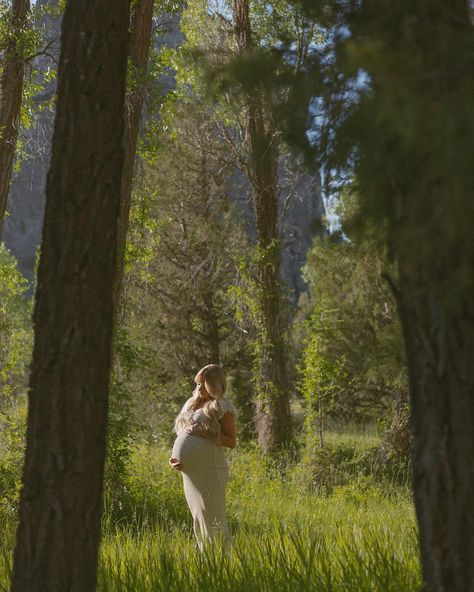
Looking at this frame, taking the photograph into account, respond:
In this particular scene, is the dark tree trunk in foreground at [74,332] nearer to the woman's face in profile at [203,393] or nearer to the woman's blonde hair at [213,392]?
the woman's blonde hair at [213,392]

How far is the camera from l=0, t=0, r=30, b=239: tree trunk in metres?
11.2

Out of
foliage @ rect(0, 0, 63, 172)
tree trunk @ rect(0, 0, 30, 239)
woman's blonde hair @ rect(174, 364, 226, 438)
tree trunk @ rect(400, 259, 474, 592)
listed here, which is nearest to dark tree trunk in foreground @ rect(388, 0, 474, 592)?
tree trunk @ rect(400, 259, 474, 592)

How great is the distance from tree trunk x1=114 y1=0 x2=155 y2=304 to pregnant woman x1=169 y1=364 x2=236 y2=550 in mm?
2631

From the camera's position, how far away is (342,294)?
2159 cm

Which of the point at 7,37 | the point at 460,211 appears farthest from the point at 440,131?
the point at 7,37

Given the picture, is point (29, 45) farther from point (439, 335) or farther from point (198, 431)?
point (439, 335)

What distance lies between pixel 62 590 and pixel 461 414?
73.4 inches

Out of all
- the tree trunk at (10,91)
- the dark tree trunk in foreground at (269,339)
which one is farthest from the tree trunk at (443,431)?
the dark tree trunk in foreground at (269,339)

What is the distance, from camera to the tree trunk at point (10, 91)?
11250 mm

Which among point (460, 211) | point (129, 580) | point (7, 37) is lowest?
point (129, 580)

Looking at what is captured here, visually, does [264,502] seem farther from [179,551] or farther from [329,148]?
[329,148]

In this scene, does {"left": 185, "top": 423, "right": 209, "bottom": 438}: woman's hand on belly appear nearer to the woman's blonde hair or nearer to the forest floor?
the woman's blonde hair

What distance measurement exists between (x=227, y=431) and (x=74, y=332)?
3.60 metres

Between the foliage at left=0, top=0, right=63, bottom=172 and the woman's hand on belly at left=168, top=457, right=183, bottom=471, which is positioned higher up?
the foliage at left=0, top=0, right=63, bottom=172
